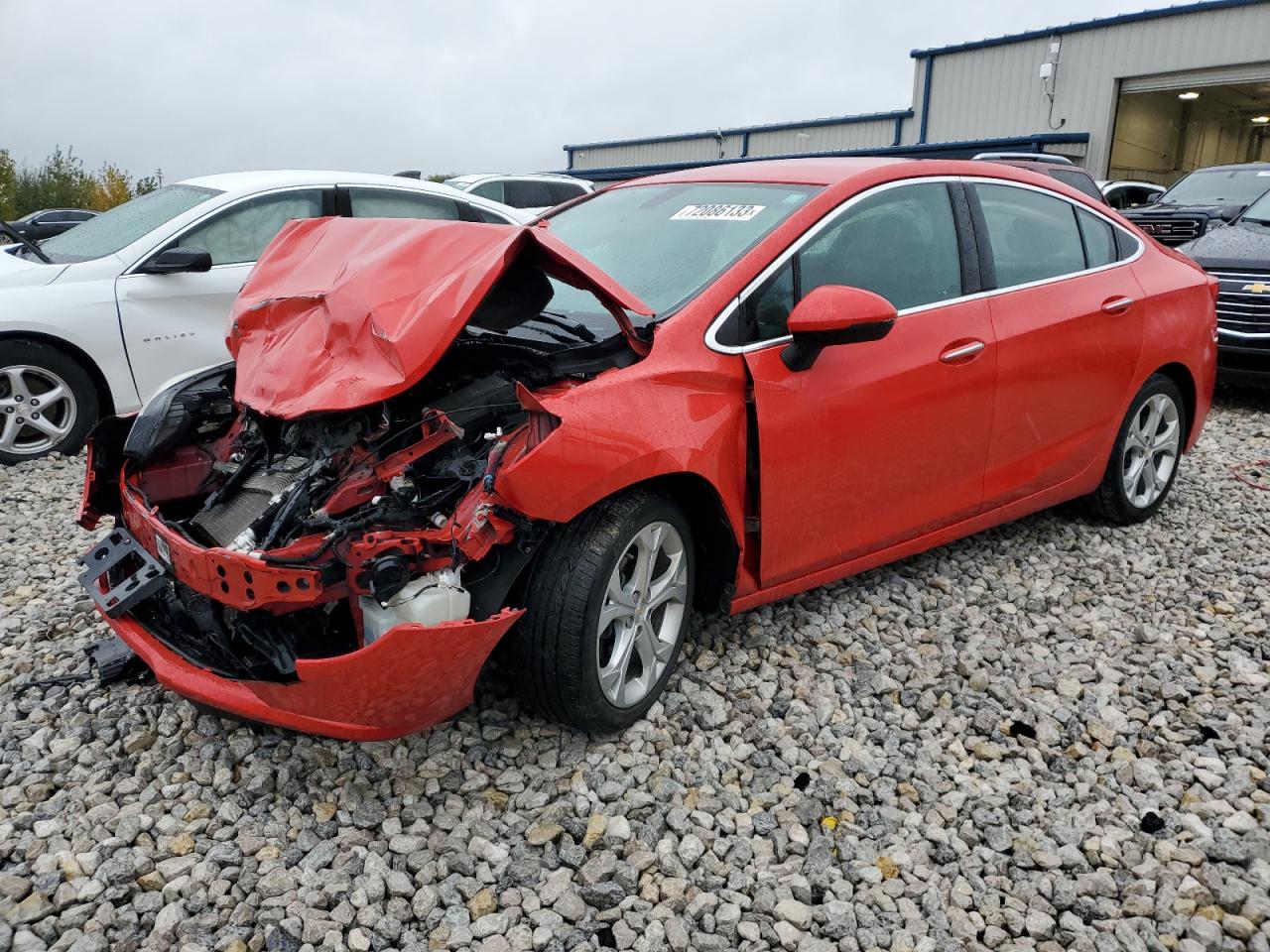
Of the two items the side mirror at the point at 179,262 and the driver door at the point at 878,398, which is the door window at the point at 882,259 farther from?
the side mirror at the point at 179,262

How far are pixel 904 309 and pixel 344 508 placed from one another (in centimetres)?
201

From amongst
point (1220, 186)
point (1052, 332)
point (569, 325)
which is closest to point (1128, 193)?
point (1220, 186)

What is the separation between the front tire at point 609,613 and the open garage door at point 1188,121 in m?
19.7

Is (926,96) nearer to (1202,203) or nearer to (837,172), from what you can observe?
(1202,203)

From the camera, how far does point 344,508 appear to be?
259 cm

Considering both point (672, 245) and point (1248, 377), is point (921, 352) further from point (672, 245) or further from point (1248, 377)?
point (1248, 377)

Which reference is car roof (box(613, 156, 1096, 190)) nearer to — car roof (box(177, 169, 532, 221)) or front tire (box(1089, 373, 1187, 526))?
front tire (box(1089, 373, 1187, 526))

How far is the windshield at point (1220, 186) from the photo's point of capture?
1010cm

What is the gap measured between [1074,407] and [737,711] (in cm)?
204

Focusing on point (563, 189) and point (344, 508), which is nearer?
point (344, 508)

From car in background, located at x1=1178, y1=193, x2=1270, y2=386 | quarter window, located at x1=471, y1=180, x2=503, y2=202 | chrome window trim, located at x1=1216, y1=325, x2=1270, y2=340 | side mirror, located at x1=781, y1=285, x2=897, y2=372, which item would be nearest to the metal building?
quarter window, located at x1=471, y1=180, x2=503, y2=202

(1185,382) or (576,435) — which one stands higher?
(576,435)

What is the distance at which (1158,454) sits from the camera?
480cm

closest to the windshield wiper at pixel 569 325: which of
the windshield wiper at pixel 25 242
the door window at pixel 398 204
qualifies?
the door window at pixel 398 204
